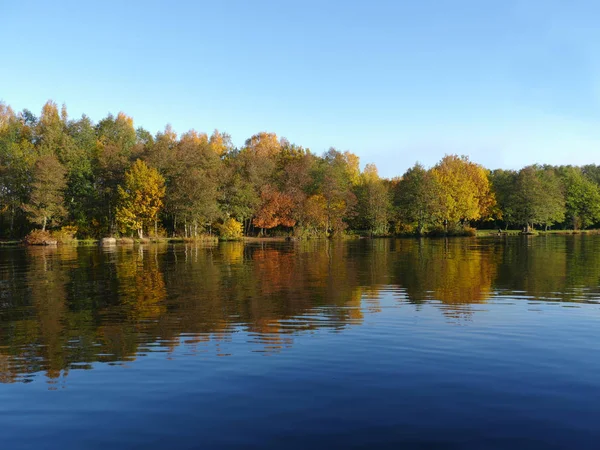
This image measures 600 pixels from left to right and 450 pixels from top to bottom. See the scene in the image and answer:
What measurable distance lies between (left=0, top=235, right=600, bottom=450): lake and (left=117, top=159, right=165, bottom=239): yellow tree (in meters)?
56.3

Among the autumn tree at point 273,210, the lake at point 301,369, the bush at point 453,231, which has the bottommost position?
the lake at point 301,369

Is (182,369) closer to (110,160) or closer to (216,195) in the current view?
(216,195)

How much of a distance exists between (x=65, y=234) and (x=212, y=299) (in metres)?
64.7

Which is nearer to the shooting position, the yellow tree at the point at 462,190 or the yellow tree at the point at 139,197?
the yellow tree at the point at 139,197

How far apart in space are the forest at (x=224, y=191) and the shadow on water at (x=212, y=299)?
46216mm

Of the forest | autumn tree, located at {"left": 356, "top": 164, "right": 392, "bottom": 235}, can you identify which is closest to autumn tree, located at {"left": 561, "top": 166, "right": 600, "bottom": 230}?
the forest

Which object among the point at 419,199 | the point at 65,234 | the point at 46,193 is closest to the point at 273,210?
the point at 419,199

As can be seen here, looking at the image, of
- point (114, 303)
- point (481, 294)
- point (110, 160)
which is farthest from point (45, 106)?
point (481, 294)

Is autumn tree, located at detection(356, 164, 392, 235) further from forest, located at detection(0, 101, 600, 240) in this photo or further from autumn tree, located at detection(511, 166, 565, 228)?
autumn tree, located at detection(511, 166, 565, 228)

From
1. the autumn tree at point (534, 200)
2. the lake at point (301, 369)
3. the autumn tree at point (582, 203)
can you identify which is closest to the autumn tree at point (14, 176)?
the lake at point (301, 369)

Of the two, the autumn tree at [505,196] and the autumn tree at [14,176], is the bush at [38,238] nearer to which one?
the autumn tree at [14,176]

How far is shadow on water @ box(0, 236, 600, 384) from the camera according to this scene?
40.8 feet

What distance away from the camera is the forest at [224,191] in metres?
78.1

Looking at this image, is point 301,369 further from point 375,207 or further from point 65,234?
point 375,207
